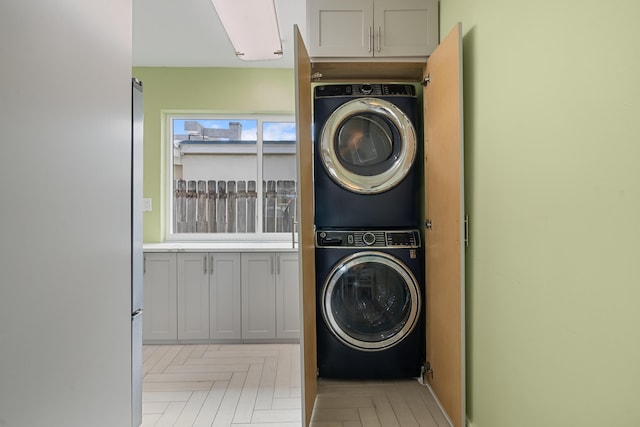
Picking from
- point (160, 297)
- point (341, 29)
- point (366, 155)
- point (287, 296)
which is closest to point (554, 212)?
Result: point (366, 155)

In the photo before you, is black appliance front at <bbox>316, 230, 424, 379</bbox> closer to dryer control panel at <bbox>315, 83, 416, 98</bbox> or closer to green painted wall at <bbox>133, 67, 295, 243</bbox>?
dryer control panel at <bbox>315, 83, 416, 98</bbox>

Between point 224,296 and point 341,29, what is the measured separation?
2.19 m

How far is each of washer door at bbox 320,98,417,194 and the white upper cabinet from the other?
0.32m

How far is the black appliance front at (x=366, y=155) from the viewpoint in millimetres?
2422

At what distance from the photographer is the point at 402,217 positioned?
2496mm

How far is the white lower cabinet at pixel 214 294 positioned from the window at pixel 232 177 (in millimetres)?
565

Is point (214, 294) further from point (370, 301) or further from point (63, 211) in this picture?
point (63, 211)

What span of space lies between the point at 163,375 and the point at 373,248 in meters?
1.67

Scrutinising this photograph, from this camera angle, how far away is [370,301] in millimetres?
2455

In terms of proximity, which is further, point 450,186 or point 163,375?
point 163,375

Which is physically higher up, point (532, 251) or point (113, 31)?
point (113, 31)

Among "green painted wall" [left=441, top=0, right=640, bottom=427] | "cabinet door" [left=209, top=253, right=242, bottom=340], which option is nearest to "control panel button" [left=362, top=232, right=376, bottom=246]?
"green painted wall" [left=441, top=0, right=640, bottom=427]

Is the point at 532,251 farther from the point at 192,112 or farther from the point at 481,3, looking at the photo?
the point at 192,112

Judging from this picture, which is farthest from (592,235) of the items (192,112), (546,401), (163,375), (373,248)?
(192,112)
